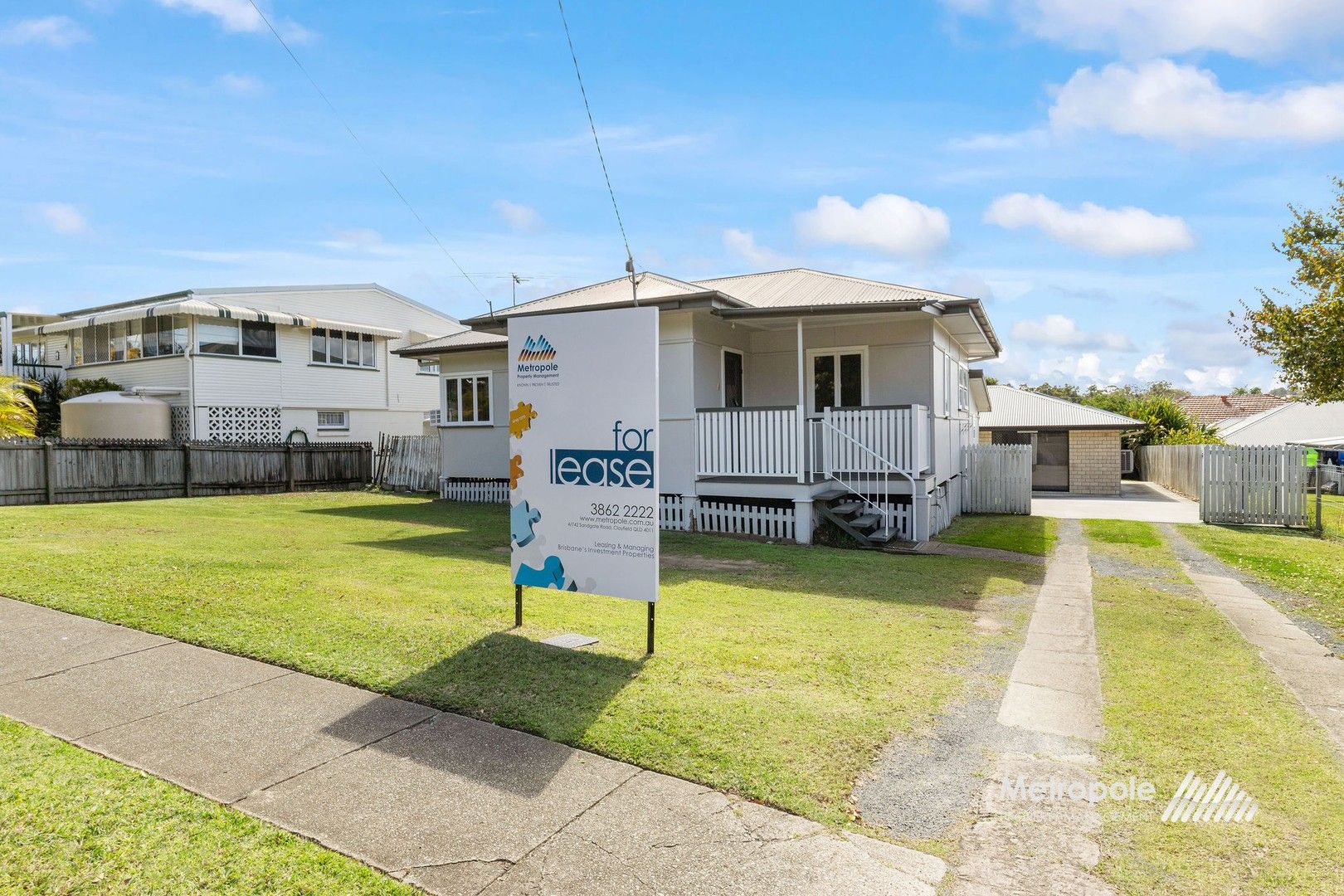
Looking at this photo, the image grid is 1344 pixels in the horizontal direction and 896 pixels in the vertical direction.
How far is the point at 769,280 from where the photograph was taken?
17141 millimetres

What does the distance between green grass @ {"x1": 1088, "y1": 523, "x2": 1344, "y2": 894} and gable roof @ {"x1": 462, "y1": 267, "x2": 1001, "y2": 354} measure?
7253 millimetres

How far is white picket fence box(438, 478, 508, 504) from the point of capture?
20141 millimetres

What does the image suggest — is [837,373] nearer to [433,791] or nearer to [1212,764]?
[1212,764]

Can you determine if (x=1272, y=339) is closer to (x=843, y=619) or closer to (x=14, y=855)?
(x=843, y=619)

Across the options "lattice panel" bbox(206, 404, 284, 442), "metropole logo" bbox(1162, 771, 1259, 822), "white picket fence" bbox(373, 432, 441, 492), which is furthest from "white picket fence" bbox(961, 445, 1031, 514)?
"lattice panel" bbox(206, 404, 284, 442)

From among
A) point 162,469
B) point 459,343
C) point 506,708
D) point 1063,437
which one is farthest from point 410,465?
point 1063,437

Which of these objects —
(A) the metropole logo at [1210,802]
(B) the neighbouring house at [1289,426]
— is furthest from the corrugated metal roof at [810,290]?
(B) the neighbouring house at [1289,426]

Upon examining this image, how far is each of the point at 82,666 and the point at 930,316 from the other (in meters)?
13.1

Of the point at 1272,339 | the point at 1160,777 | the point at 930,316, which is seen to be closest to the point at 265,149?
the point at 930,316

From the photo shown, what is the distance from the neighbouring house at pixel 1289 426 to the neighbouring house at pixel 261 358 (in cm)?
4599

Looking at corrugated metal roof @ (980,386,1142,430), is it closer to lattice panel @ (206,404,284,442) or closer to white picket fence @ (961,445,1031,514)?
white picket fence @ (961,445,1031,514)

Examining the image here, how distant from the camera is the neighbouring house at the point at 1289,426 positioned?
4938cm

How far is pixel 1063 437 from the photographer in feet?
108

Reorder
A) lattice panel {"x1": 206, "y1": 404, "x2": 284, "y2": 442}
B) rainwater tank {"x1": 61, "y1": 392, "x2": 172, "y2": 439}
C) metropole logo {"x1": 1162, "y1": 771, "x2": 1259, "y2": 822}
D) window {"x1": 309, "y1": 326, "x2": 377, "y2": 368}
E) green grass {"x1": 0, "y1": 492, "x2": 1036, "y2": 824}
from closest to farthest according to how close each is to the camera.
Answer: metropole logo {"x1": 1162, "y1": 771, "x2": 1259, "y2": 822}, green grass {"x1": 0, "y1": 492, "x2": 1036, "y2": 824}, rainwater tank {"x1": 61, "y1": 392, "x2": 172, "y2": 439}, lattice panel {"x1": 206, "y1": 404, "x2": 284, "y2": 442}, window {"x1": 309, "y1": 326, "x2": 377, "y2": 368}
